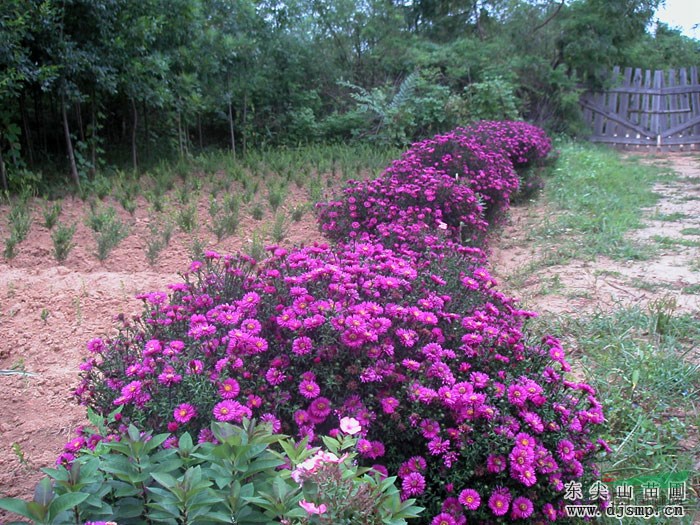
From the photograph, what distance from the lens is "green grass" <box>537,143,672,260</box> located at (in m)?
4.84

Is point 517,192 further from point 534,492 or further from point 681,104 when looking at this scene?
point 681,104

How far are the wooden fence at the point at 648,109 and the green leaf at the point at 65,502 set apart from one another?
13810 millimetres

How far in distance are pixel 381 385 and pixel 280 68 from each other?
29.6ft

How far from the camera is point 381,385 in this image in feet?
5.74

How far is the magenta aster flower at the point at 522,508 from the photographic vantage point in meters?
1.55

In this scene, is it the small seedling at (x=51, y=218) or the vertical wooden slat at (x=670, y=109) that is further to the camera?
the vertical wooden slat at (x=670, y=109)

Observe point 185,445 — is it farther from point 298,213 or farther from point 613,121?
point 613,121

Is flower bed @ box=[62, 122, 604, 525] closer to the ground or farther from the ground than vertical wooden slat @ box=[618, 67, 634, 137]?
closer to the ground

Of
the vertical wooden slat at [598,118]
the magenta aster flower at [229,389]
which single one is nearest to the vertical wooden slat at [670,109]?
the vertical wooden slat at [598,118]

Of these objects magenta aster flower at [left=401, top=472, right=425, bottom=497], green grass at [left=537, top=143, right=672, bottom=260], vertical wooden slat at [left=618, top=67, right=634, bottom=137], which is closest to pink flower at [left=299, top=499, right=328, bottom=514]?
magenta aster flower at [left=401, top=472, right=425, bottom=497]

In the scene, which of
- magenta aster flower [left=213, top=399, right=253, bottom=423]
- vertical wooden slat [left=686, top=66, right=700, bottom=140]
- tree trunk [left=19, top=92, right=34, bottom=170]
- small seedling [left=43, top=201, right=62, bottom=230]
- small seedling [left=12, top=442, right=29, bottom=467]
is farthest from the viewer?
vertical wooden slat [left=686, top=66, right=700, bottom=140]

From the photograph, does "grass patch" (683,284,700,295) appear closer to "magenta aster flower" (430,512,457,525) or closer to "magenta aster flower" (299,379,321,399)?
"magenta aster flower" (430,512,457,525)

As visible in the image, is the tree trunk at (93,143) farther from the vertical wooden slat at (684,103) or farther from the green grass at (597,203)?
the vertical wooden slat at (684,103)

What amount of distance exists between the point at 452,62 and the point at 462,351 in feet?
35.2
